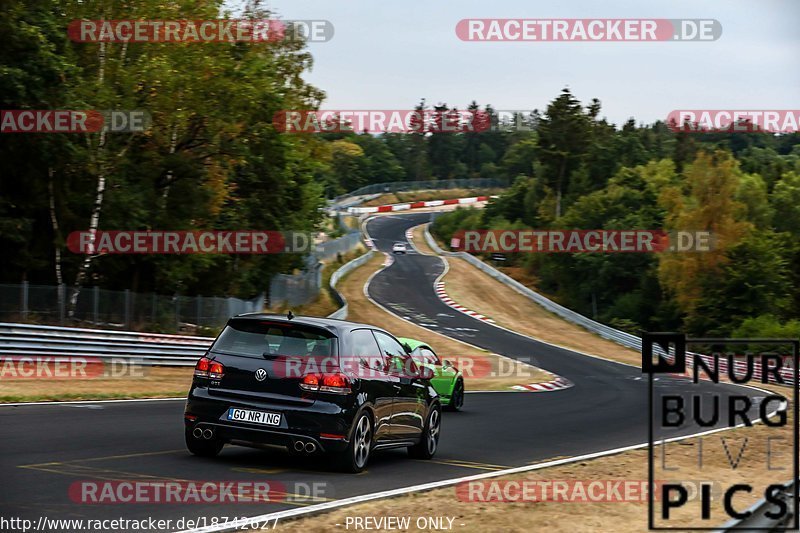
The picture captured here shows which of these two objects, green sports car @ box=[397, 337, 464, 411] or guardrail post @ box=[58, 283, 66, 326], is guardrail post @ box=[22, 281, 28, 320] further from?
green sports car @ box=[397, 337, 464, 411]

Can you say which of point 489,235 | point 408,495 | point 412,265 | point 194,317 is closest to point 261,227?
point 194,317

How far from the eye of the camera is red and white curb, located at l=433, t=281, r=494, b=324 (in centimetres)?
5974

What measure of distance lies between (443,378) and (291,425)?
10.6 meters

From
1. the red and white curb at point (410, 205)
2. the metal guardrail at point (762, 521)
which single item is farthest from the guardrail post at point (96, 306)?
the red and white curb at point (410, 205)

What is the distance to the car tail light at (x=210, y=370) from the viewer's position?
34.3ft

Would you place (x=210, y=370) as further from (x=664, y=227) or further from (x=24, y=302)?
(x=664, y=227)

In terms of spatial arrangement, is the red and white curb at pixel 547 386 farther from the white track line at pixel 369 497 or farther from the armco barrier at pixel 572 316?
the white track line at pixel 369 497

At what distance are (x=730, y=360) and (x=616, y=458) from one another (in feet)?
19.7

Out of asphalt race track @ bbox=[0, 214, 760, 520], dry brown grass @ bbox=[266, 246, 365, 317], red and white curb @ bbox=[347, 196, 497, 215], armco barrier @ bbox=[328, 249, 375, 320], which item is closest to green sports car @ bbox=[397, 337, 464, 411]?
asphalt race track @ bbox=[0, 214, 760, 520]

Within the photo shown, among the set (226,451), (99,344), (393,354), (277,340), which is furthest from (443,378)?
(277,340)

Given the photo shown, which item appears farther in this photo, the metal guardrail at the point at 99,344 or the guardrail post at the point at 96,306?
the guardrail post at the point at 96,306

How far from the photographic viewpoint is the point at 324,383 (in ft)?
33.9

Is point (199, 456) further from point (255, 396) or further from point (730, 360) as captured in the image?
point (730, 360)

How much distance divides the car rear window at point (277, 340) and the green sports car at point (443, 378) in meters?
9.49
